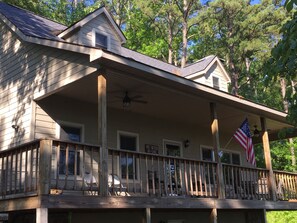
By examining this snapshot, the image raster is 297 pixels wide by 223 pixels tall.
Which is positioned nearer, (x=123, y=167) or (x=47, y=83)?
(x=47, y=83)

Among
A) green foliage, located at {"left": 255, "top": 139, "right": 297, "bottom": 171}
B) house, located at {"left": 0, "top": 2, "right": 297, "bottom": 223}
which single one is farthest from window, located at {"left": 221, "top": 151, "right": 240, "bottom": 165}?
green foliage, located at {"left": 255, "top": 139, "right": 297, "bottom": 171}

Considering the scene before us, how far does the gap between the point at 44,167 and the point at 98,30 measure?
22.4 feet

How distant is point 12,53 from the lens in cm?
1261

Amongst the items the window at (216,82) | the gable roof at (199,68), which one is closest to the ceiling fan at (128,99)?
the gable roof at (199,68)

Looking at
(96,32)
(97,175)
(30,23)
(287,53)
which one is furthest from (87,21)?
(287,53)

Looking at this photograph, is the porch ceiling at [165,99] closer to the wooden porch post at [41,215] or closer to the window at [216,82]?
the window at [216,82]

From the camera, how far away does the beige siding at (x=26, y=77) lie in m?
9.85

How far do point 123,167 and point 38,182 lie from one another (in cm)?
543

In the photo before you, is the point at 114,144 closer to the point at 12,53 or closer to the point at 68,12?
the point at 12,53

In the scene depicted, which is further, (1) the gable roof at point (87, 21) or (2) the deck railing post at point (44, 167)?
(1) the gable roof at point (87, 21)

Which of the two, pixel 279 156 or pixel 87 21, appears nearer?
pixel 87 21

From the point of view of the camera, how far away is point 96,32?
13188 mm

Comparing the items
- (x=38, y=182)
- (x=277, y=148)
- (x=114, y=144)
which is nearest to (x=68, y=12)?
(x=277, y=148)

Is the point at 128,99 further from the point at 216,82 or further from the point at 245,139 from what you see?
the point at 216,82
